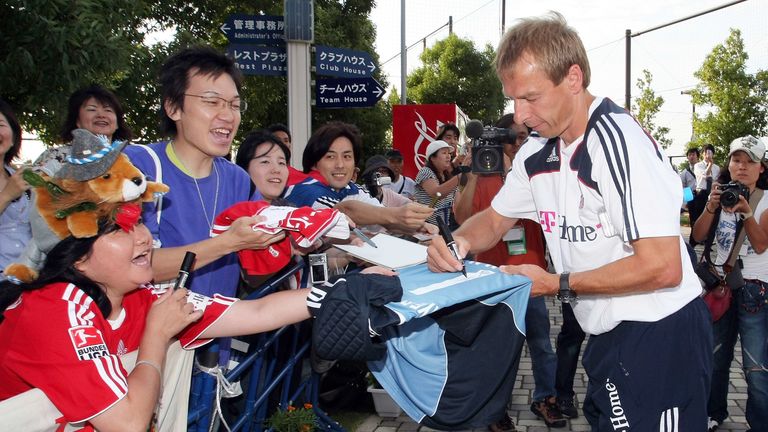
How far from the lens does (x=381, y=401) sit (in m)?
5.20

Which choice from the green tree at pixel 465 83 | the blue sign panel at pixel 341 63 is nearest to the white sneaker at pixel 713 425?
the blue sign panel at pixel 341 63

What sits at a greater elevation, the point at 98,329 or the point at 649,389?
the point at 98,329

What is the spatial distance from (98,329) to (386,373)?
1.24m

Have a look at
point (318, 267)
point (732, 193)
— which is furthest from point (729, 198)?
point (318, 267)

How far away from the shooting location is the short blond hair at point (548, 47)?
2627 mm

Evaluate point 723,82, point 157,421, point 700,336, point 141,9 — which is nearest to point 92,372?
point 157,421

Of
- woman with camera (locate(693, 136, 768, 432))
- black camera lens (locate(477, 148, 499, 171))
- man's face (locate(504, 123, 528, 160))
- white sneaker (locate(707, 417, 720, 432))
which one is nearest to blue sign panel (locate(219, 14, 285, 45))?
man's face (locate(504, 123, 528, 160))

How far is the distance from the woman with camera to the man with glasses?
3.48 metres

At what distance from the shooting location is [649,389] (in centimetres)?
254

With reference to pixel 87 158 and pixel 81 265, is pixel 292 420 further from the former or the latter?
pixel 87 158

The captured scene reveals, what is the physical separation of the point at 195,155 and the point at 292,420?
62.6 inches

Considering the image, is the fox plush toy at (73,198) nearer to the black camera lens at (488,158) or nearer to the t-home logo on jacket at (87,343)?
the t-home logo on jacket at (87,343)

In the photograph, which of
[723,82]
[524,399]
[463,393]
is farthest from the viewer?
[723,82]

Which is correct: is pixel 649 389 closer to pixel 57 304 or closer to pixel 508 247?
pixel 57 304
